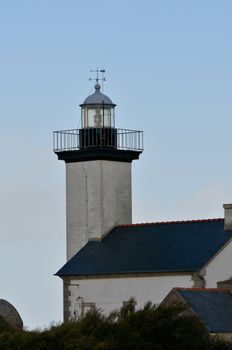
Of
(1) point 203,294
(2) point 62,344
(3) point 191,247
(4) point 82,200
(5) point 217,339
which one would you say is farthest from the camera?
(4) point 82,200

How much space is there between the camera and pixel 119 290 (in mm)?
71375

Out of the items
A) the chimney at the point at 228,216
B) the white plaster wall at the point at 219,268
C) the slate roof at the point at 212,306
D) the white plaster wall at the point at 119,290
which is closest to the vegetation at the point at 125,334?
the slate roof at the point at 212,306

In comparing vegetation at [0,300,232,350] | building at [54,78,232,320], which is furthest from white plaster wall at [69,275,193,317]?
vegetation at [0,300,232,350]

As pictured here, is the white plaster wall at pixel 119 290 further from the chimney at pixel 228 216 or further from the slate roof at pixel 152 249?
the chimney at pixel 228 216

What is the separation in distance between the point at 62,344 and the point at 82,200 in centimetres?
1942

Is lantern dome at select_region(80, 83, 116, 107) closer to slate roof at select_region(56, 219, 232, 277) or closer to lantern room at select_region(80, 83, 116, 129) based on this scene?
lantern room at select_region(80, 83, 116, 129)

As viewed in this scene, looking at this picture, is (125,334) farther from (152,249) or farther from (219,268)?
(152,249)

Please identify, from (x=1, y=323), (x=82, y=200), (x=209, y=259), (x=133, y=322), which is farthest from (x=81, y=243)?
(x=133, y=322)

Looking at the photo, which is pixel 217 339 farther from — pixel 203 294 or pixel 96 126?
pixel 96 126

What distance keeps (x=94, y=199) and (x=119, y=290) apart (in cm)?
523

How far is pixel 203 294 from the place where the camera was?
65875mm

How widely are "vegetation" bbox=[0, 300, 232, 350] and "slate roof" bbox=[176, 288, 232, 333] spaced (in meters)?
2.82

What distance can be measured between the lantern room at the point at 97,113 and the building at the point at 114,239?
0.04 m

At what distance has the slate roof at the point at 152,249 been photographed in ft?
231
